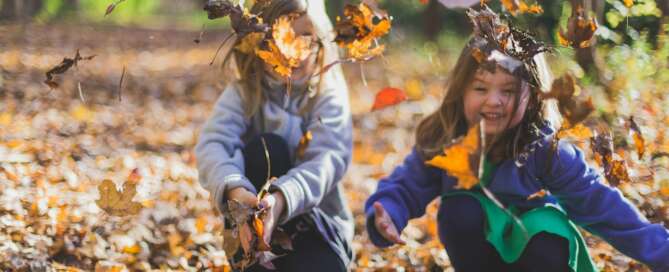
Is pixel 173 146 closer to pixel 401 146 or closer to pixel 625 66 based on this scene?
pixel 401 146

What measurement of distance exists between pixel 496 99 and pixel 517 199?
0.33 metres

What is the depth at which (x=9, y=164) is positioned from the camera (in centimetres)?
401

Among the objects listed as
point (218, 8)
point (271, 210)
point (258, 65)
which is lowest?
point (271, 210)

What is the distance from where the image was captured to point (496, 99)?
2.25 m

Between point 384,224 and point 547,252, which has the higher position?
→ point 384,224

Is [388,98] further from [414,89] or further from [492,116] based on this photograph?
[414,89]

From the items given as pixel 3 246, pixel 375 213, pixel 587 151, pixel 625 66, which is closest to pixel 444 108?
pixel 375 213

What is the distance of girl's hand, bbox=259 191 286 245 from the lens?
7.13 feet

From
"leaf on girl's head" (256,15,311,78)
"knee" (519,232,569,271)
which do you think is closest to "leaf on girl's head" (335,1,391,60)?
"leaf on girl's head" (256,15,311,78)

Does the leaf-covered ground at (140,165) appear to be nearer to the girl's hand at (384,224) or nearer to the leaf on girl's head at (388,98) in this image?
the leaf on girl's head at (388,98)

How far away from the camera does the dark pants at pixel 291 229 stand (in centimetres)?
244

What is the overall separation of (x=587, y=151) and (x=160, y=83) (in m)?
6.29

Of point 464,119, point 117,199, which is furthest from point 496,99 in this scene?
point 117,199

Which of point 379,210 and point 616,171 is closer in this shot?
point 616,171
